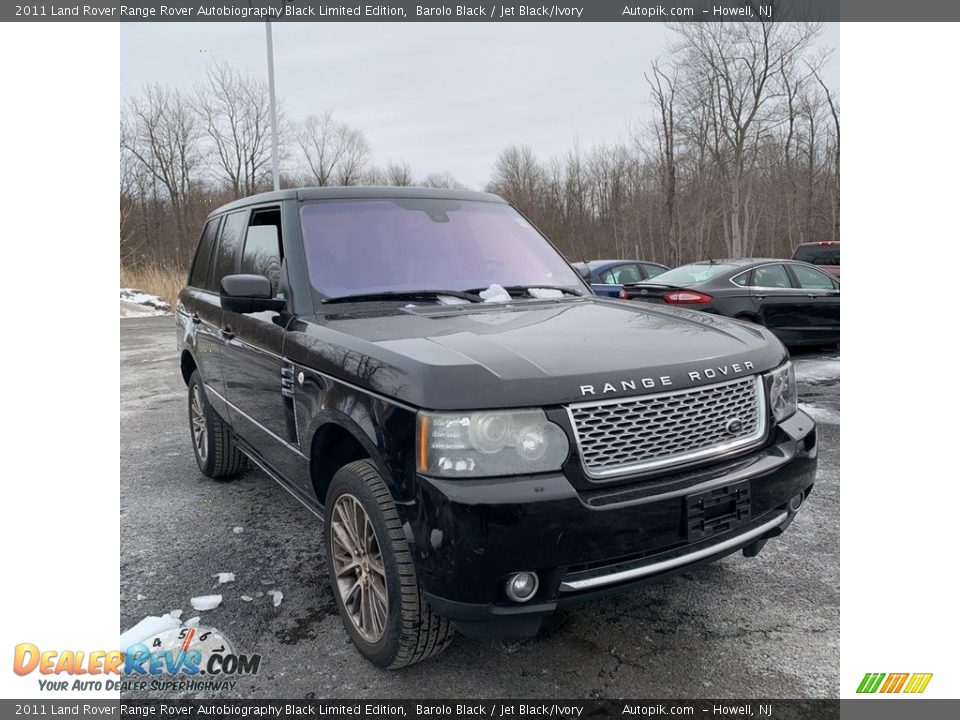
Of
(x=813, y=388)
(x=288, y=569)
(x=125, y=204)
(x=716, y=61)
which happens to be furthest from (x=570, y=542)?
(x=125, y=204)

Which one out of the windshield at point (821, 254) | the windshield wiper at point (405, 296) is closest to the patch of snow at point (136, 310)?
the windshield at point (821, 254)

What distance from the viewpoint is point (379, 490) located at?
2406 millimetres

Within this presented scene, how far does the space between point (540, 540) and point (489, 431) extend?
382mm

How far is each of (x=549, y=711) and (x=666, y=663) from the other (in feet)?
1.76

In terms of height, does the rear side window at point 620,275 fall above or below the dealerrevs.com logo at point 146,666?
above

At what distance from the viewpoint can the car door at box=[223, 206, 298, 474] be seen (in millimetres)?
3314

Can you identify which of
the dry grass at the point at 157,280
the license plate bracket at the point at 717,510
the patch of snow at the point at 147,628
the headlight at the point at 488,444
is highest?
the dry grass at the point at 157,280

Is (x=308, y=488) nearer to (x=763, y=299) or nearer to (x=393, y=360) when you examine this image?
(x=393, y=360)

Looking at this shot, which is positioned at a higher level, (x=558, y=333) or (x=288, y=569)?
(x=558, y=333)

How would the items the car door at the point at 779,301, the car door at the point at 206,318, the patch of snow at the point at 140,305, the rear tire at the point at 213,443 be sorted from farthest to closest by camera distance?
the patch of snow at the point at 140,305 → the car door at the point at 779,301 → the rear tire at the point at 213,443 → the car door at the point at 206,318

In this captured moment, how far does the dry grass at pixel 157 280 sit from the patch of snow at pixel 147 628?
20.7 metres

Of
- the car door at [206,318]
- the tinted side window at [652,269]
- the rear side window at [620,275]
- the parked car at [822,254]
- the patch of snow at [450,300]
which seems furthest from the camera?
the parked car at [822,254]

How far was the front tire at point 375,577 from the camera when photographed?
2.35 metres

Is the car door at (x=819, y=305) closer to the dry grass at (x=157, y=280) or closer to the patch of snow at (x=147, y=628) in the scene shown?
the patch of snow at (x=147, y=628)
